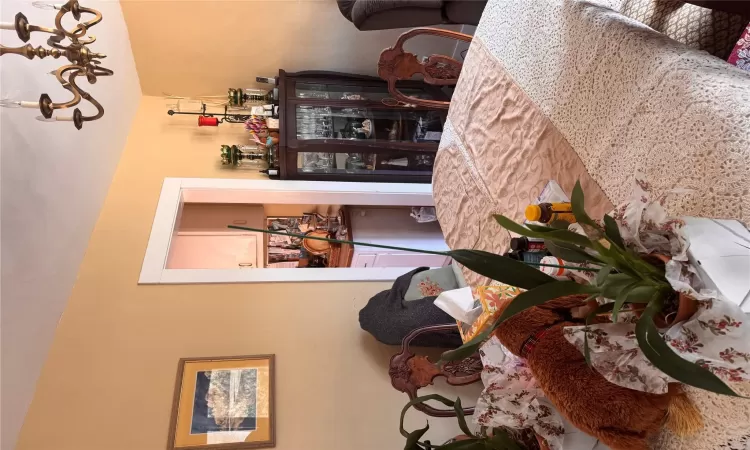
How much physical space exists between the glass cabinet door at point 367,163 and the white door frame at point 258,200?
0.08 metres

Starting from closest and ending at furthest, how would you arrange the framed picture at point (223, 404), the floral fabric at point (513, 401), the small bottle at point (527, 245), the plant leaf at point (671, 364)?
the plant leaf at point (671, 364) < the floral fabric at point (513, 401) < the small bottle at point (527, 245) < the framed picture at point (223, 404)

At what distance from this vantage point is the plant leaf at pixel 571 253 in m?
0.65

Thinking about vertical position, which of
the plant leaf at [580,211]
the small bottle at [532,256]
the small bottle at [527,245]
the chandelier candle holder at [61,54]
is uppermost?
the chandelier candle holder at [61,54]

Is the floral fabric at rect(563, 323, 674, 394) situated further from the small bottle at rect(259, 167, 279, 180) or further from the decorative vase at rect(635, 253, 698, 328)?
the small bottle at rect(259, 167, 279, 180)

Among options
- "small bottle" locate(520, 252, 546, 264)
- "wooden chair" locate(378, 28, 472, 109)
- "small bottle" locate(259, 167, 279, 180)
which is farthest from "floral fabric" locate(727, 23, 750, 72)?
"small bottle" locate(259, 167, 279, 180)

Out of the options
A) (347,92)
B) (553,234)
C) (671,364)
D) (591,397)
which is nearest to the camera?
(671,364)

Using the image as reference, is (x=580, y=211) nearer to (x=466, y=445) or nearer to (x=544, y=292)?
(x=544, y=292)

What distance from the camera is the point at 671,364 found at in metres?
0.54

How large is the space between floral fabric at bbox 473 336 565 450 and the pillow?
0.94 meters

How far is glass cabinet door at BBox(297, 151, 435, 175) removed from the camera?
271 cm

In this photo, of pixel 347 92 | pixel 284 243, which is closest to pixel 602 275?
pixel 347 92

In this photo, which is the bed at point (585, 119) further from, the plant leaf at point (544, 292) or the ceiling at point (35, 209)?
the ceiling at point (35, 209)

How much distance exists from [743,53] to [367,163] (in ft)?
6.32

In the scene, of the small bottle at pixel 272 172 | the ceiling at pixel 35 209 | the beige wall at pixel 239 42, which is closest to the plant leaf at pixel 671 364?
the ceiling at pixel 35 209
